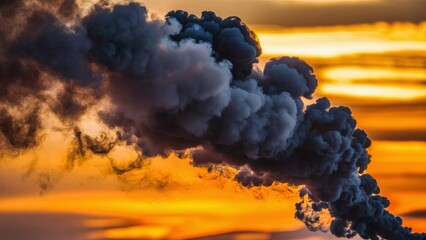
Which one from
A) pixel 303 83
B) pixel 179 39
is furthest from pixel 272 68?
pixel 179 39

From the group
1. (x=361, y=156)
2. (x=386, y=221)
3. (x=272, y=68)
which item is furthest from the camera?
(x=386, y=221)

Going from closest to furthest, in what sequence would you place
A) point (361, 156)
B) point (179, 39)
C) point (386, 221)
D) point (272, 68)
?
point (179, 39) → point (272, 68) → point (361, 156) → point (386, 221)

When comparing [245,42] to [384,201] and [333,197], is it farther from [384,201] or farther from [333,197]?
[384,201]

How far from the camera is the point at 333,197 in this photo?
8862 cm

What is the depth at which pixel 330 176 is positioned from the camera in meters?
87.6

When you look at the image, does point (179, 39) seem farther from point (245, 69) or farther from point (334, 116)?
point (334, 116)

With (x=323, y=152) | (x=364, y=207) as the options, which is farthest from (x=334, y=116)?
(x=364, y=207)

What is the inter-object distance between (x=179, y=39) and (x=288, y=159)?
12458 mm

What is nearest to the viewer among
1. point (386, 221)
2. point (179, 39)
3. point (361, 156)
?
point (179, 39)

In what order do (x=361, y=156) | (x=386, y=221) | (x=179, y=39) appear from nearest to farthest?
1. (x=179, y=39)
2. (x=361, y=156)
3. (x=386, y=221)

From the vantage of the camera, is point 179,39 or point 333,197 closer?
point 179,39

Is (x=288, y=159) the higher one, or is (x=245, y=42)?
(x=245, y=42)

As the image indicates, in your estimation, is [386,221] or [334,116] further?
[386,221]

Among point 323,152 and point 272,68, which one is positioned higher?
Answer: point 272,68
